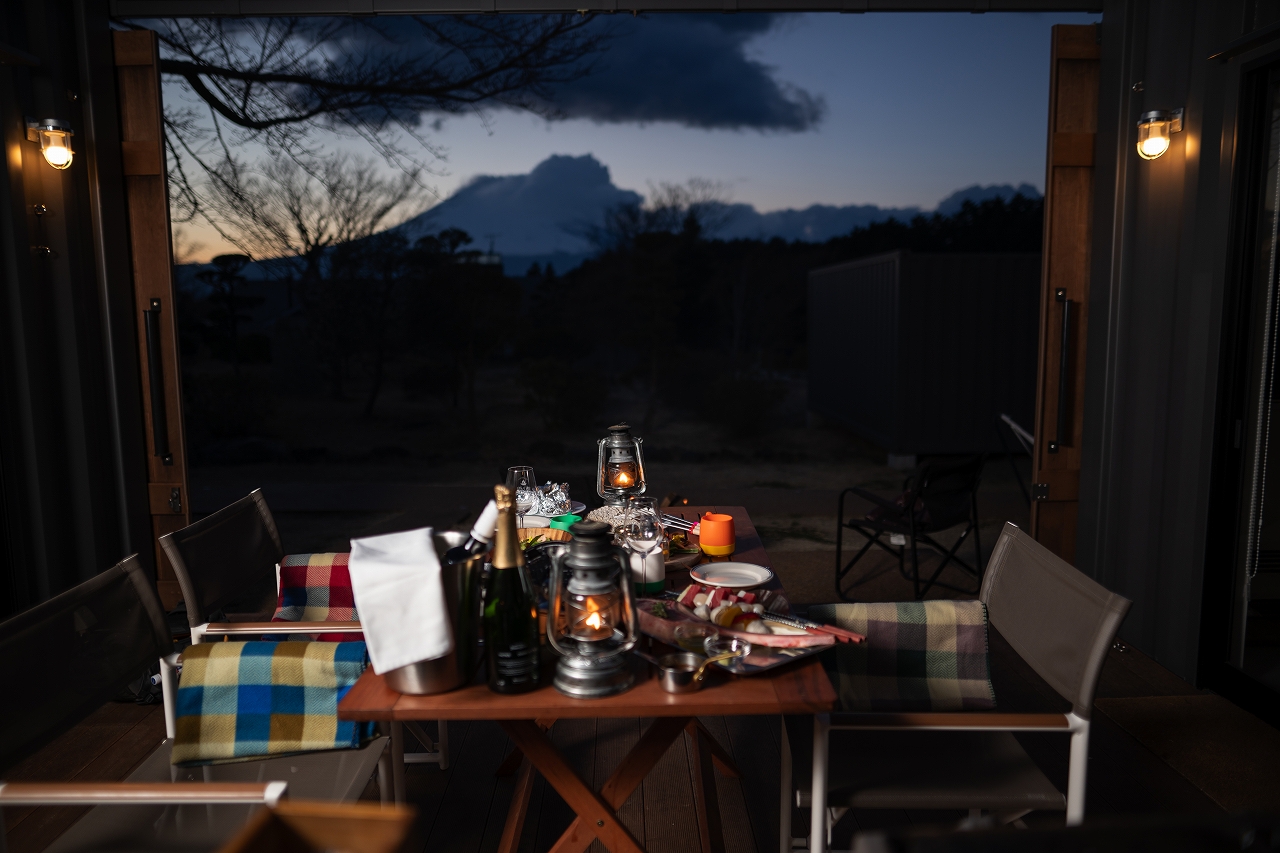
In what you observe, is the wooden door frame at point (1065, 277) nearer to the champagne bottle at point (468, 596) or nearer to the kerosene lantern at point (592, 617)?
the kerosene lantern at point (592, 617)

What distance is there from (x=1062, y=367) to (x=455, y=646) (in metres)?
3.31

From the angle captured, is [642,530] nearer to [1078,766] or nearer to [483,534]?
[483,534]

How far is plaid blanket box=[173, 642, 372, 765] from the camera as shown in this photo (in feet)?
4.97

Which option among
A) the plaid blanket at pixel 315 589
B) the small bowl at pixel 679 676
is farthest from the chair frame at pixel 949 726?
the plaid blanket at pixel 315 589

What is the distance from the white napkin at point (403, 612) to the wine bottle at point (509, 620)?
0.28 feet

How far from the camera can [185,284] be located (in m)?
9.57

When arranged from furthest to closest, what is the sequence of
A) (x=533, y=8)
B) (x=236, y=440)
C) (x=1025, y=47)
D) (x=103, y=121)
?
1. (x=1025, y=47)
2. (x=236, y=440)
3. (x=533, y=8)
4. (x=103, y=121)

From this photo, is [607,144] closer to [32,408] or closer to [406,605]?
[32,408]

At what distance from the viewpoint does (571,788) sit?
1.54 meters

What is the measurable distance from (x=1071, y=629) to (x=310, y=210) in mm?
9322

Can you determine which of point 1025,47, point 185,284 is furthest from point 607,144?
point 1025,47

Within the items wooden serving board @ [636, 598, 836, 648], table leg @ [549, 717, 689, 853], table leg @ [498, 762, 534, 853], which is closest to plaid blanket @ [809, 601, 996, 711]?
wooden serving board @ [636, 598, 836, 648]

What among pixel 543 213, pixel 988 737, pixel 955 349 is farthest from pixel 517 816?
pixel 543 213

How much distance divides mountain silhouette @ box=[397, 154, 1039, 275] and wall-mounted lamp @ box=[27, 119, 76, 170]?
22.4ft
